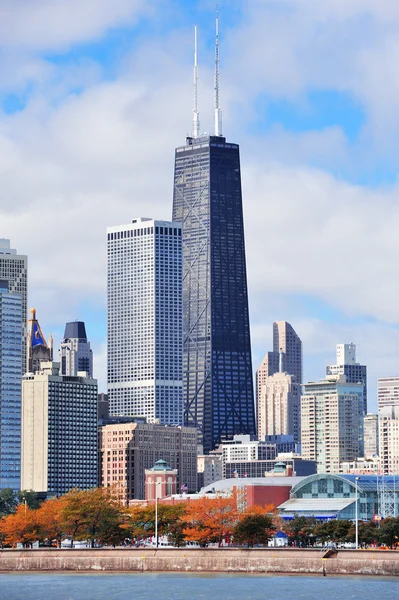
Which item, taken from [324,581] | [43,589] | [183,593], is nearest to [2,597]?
[43,589]

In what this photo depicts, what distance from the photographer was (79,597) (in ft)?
604

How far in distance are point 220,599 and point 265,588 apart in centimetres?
1445

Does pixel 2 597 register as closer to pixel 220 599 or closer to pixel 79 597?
pixel 79 597

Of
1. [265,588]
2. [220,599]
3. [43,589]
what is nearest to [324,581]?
[265,588]

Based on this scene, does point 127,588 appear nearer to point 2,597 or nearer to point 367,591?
point 2,597

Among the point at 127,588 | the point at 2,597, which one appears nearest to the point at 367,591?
the point at 127,588

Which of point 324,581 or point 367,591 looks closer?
point 367,591

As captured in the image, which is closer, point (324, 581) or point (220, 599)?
point (220, 599)

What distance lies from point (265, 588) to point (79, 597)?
24385 mm

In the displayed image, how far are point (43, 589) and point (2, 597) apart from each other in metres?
9.20

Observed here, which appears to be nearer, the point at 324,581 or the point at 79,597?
the point at 79,597

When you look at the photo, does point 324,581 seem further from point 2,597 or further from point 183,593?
point 2,597

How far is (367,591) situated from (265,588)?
13749mm

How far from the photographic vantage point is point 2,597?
188000 millimetres
